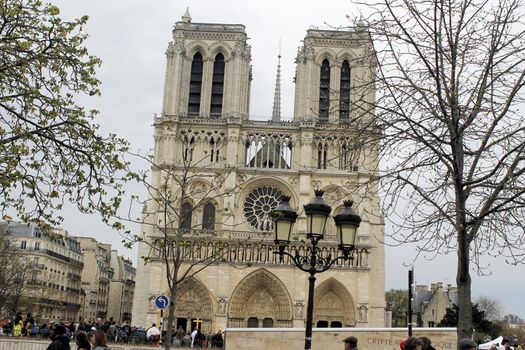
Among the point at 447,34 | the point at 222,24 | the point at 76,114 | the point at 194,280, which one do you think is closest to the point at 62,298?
the point at 194,280

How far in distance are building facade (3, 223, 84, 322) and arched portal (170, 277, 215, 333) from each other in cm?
1139

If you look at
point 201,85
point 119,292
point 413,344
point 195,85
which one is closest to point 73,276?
point 119,292

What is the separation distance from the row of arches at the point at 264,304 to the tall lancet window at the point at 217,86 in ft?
32.2

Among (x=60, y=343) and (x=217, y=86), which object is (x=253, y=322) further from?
(x=60, y=343)

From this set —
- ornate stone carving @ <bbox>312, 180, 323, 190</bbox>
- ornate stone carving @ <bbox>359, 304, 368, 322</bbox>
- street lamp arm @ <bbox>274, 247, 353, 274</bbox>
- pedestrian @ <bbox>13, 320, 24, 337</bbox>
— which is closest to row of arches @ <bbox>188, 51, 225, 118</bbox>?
ornate stone carving @ <bbox>312, 180, 323, 190</bbox>

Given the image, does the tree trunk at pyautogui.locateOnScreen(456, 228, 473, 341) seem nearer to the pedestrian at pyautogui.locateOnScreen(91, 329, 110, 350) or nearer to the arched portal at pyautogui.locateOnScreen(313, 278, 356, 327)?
the pedestrian at pyautogui.locateOnScreen(91, 329, 110, 350)

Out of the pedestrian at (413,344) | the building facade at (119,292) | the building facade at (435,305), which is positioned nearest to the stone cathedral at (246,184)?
the building facade at (435,305)

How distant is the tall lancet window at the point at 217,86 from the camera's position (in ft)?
131

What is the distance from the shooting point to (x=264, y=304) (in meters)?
36.8

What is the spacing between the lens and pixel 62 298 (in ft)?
174

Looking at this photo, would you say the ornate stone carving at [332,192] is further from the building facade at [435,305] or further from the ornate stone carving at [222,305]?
the building facade at [435,305]

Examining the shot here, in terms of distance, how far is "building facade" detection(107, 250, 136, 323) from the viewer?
67.8m

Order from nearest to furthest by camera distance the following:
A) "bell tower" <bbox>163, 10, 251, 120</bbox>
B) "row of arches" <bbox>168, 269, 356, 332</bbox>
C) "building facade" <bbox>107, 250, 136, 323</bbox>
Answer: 1. "row of arches" <bbox>168, 269, 356, 332</bbox>
2. "bell tower" <bbox>163, 10, 251, 120</bbox>
3. "building facade" <bbox>107, 250, 136, 323</bbox>

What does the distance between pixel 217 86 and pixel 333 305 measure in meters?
14.0
